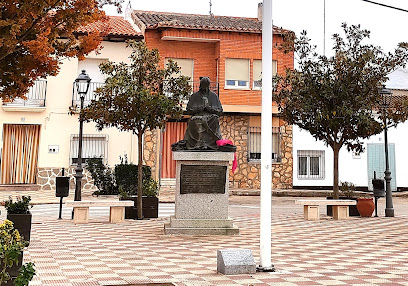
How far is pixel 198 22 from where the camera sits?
2470 centimetres

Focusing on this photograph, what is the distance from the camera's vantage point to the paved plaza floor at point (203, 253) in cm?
545

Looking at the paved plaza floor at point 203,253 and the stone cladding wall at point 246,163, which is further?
the stone cladding wall at point 246,163

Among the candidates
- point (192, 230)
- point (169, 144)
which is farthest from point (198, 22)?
point (192, 230)

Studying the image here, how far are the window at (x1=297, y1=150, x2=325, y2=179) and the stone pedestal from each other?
15.7 meters

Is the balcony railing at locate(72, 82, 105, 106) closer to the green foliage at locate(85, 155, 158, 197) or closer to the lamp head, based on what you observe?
the green foliage at locate(85, 155, 158, 197)

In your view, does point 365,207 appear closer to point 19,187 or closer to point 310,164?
point 310,164

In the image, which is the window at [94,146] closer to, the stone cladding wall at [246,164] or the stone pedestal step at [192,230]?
the stone cladding wall at [246,164]

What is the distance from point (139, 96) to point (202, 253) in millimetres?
5335

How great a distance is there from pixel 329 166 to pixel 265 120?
19634 millimetres

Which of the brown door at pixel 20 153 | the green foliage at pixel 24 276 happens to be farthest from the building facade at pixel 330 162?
the green foliage at pixel 24 276

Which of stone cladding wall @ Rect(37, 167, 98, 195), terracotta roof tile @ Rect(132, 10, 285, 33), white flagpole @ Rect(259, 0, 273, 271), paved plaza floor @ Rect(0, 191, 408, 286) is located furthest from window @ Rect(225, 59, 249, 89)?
white flagpole @ Rect(259, 0, 273, 271)

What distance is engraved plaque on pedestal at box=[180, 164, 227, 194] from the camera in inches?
378

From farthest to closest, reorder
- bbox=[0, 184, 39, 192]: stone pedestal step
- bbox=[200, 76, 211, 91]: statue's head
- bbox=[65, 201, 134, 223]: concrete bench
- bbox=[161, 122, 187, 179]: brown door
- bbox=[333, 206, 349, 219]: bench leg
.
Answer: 1. bbox=[161, 122, 187, 179]: brown door
2. bbox=[0, 184, 39, 192]: stone pedestal step
3. bbox=[333, 206, 349, 219]: bench leg
4. bbox=[65, 201, 134, 223]: concrete bench
5. bbox=[200, 76, 211, 91]: statue's head

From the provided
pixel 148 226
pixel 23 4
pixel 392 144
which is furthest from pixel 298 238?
pixel 392 144
